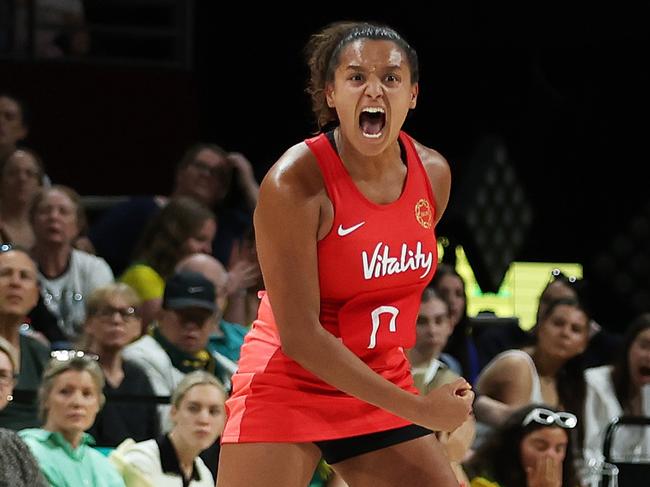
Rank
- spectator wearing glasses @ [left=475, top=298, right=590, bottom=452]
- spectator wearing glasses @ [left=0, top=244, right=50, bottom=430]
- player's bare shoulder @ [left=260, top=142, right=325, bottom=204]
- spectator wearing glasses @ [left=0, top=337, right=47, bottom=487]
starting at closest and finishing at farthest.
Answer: player's bare shoulder @ [left=260, top=142, right=325, bottom=204] → spectator wearing glasses @ [left=0, top=337, right=47, bottom=487] → spectator wearing glasses @ [left=0, top=244, right=50, bottom=430] → spectator wearing glasses @ [left=475, top=298, right=590, bottom=452]

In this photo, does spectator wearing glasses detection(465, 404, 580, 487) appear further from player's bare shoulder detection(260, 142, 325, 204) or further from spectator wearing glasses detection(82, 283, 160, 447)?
player's bare shoulder detection(260, 142, 325, 204)

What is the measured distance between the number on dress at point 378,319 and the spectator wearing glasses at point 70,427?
1911 millimetres

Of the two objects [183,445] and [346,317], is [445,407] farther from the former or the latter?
[183,445]

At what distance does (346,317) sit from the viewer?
9.39 feet

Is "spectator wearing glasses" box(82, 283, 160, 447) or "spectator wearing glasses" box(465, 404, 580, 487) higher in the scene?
"spectator wearing glasses" box(82, 283, 160, 447)

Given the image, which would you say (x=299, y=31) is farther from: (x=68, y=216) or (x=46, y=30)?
(x=68, y=216)

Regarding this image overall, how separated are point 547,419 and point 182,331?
1405 millimetres

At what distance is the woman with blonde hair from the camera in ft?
15.6

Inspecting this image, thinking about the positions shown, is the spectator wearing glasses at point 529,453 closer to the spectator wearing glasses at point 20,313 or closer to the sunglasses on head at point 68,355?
the sunglasses on head at point 68,355

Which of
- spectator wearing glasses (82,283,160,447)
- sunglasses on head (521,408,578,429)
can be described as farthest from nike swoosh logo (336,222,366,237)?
sunglasses on head (521,408,578,429)

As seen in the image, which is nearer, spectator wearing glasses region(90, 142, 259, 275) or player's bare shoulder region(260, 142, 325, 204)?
player's bare shoulder region(260, 142, 325, 204)

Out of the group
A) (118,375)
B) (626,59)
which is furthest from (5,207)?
(626,59)

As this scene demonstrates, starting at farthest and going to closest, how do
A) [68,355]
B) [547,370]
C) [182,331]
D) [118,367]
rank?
[547,370]
[182,331]
[118,367]
[68,355]

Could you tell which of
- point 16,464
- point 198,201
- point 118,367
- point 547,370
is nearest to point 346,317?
point 16,464
